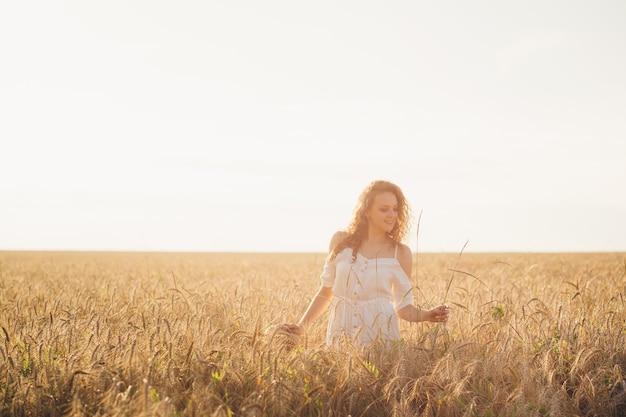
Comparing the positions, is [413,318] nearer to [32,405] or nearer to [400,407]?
[400,407]

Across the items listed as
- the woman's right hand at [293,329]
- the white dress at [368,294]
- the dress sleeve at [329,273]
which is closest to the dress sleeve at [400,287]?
the white dress at [368,294]

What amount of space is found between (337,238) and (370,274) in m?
0.60

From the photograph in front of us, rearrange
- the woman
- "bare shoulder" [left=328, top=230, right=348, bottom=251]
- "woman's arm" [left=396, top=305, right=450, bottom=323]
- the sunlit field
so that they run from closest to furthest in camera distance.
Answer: the sunlit field < "woman's arm" [left=396, top=305, right=450, bottom=323] < the woman < "bare shoulder" [left=328, top=230, right=348, bottom=251]

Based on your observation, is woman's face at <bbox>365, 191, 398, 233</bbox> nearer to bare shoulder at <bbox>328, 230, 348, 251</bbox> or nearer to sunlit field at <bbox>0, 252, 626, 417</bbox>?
bare shoulder at <bbox>328, 230, 348, 251</bbox>

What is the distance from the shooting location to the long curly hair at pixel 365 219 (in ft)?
15.5

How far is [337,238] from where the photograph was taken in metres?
4.85

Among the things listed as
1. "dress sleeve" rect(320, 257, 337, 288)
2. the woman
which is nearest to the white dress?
the woman

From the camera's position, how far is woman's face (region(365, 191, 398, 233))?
4.56 m

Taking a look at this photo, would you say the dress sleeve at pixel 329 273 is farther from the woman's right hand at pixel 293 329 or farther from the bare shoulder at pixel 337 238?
the woman's right hand at pixel 293 329

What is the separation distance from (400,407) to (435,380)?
0.50 meters

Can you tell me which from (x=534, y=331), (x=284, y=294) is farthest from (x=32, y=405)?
(x=534, y=331)

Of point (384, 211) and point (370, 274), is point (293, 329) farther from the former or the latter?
point (384, 211)

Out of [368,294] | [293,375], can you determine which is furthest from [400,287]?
[293,375]

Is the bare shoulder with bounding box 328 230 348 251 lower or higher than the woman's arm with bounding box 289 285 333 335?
higher
